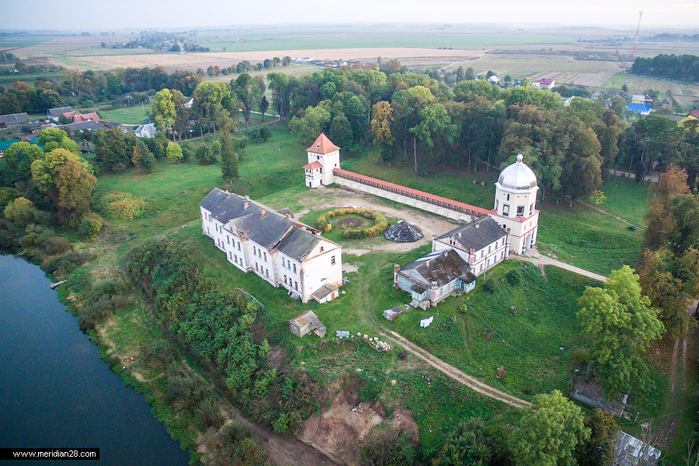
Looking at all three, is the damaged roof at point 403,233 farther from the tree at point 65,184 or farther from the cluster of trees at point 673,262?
the tree at point 65,184

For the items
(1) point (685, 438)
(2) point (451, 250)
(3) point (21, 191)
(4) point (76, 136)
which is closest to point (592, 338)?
(1) point (685, 438)

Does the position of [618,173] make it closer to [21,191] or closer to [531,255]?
[531,255]

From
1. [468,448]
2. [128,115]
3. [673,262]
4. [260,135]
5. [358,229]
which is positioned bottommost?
[468,448]

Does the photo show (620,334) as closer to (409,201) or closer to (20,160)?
(409,201)

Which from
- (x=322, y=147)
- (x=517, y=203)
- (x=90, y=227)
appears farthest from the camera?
(x=322, y=147)

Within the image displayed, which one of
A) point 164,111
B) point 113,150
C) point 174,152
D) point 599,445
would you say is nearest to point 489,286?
point 599,445

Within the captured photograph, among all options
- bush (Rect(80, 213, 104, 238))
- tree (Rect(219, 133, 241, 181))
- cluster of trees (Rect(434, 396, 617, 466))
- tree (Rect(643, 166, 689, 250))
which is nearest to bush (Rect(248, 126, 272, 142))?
tree (Rect(219, 133, 241, 181))

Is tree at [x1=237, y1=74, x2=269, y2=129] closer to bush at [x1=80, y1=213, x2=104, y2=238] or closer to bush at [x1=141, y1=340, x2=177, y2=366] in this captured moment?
bush at [x1=80, y1=213, x2=104, y2=238]
